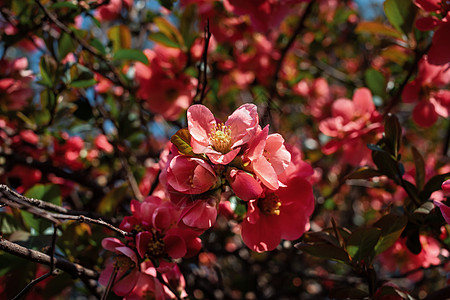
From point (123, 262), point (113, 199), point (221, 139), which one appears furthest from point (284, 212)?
point (113, 199)

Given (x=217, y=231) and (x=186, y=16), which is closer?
(x=186, y=16)

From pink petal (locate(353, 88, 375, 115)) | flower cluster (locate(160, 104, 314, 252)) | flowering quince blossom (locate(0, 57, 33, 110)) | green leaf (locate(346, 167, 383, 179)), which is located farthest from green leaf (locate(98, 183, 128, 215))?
pink petal (locate(353, 88, 375, 115))

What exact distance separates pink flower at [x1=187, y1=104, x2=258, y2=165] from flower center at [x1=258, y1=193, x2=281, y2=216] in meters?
0.15

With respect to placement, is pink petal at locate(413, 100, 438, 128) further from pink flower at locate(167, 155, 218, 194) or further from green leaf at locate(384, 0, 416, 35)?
pink flower at locate(167, 155, 218, 194)

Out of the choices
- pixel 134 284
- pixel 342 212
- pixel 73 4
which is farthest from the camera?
pixel 342 212

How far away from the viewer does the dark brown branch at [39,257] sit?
23.4 inches

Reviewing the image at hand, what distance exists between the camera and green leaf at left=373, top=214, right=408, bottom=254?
735mm

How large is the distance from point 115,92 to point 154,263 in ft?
3.85

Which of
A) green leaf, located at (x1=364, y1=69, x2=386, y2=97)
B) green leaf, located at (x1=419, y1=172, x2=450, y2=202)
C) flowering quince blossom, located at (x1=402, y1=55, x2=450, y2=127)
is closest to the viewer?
green leaf, located at (x1=419, y1=172, x2=450, y2=202)

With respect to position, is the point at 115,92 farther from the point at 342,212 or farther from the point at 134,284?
the point at 342,212

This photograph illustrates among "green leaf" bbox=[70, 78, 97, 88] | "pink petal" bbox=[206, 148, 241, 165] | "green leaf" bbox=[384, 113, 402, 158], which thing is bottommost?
"green leaf" bbox=[70, 78, 97, 88]

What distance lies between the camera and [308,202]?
0.75 metres

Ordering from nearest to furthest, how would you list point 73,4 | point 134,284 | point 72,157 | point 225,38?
point 134,284 → point 73,4 → point 72,157 → point 225,38

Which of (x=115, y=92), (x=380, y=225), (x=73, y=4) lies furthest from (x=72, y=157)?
(x=380, y=225)
